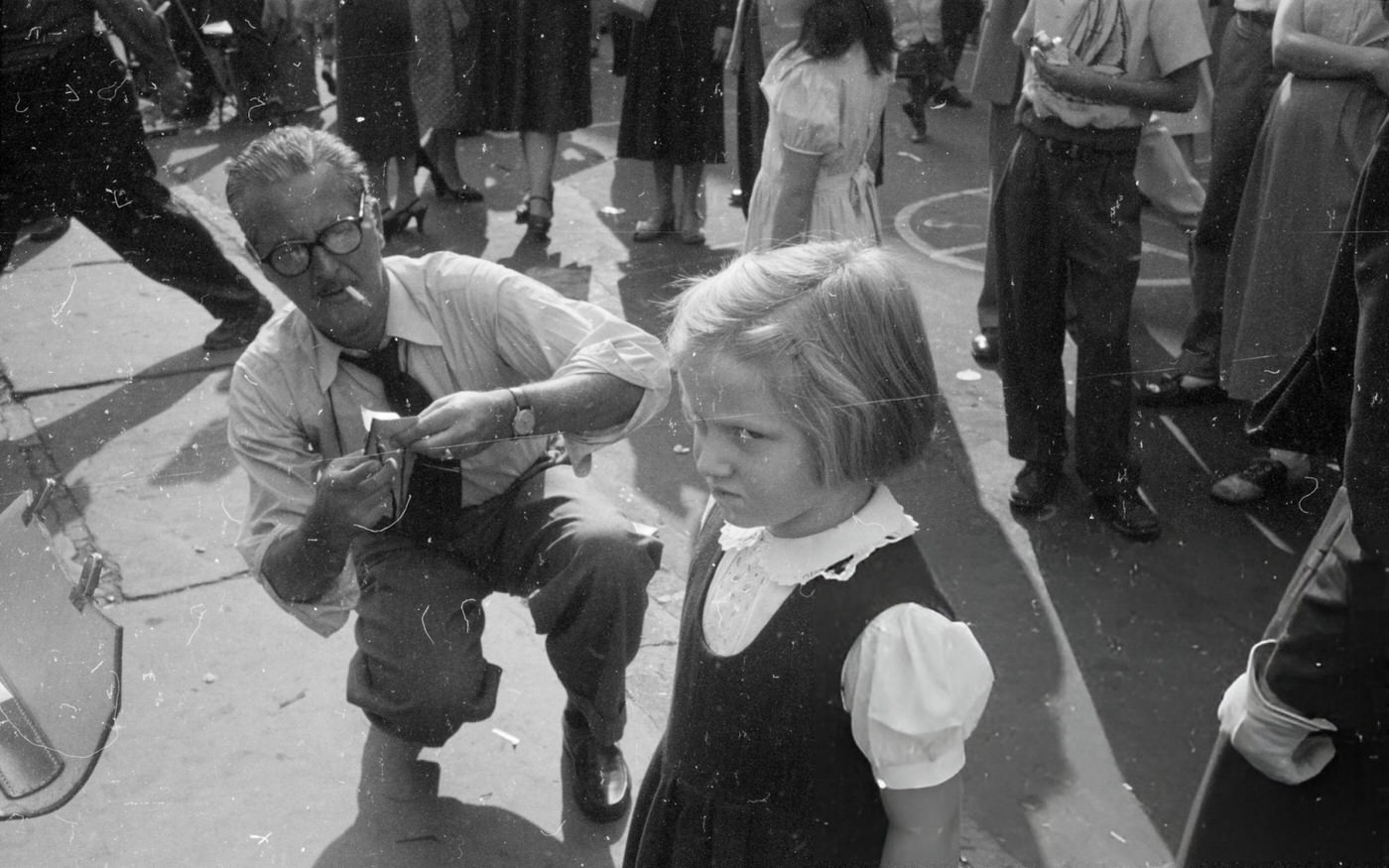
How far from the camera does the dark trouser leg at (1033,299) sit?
3.02 m

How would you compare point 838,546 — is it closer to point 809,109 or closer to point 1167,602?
point 1167,602

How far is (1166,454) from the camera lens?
296 centimetres

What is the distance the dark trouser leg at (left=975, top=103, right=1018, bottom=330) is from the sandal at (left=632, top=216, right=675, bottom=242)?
994 mm

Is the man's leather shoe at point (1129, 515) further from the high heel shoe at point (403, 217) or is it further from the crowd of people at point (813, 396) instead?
the high heel shoe at point (403, 217)

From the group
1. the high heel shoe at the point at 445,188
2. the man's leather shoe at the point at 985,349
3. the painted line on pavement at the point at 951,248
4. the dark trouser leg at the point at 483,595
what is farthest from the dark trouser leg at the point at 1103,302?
the high heel shoe at the point at 445,188

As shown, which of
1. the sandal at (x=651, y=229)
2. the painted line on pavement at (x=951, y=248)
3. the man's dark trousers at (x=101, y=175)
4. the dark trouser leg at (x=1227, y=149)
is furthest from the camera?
the sandal at (x=651, y=229)

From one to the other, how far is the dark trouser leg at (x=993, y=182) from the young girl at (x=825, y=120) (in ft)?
1.14

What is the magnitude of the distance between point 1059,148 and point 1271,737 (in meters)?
1.78

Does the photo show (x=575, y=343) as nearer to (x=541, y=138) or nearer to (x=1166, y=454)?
(x=1166, y=454)

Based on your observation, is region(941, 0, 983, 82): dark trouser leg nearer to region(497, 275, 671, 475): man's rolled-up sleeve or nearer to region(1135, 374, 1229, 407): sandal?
region(1135, 374, 1229, 407): sandal

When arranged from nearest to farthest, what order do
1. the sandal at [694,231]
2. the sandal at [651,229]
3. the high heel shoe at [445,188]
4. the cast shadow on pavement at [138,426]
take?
1. the cast shadow on pavement at [138,426]
2. the sandal at [651,229]
3. the sandal at [694,231]
4. the high heel shoe at [445,188]

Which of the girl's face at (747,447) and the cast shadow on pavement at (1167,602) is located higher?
the girl's face at (747,447)

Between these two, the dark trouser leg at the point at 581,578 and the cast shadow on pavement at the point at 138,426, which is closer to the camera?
the dark trouser leg at the point at 581,578

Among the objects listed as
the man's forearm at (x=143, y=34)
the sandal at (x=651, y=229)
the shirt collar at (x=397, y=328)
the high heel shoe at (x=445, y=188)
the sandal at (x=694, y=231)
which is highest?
the man's forearm at (x=143, y=34)
